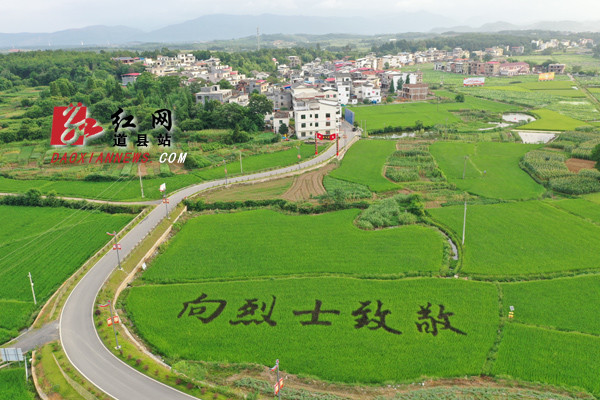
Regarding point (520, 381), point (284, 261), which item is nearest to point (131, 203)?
point (284, 261)

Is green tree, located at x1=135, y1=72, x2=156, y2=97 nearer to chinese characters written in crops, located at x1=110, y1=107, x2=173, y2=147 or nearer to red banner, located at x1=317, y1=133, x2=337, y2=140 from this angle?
chinese characters written in crops, located at x1=110, y1=107, x2=173, y2=147

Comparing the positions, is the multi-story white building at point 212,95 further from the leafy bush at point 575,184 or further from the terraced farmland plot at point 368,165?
the leafy bush at point 575,184

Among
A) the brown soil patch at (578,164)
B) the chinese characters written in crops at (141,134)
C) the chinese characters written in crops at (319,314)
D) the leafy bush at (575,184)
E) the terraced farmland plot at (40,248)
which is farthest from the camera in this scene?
the chinese characters written in crops at (141,134)

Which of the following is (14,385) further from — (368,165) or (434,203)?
(368,165)

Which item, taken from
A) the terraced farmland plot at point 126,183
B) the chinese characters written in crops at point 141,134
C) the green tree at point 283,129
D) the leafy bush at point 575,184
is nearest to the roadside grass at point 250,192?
the terraced farmland plot at point 126,183

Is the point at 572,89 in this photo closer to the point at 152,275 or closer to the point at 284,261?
the point at 284,261
